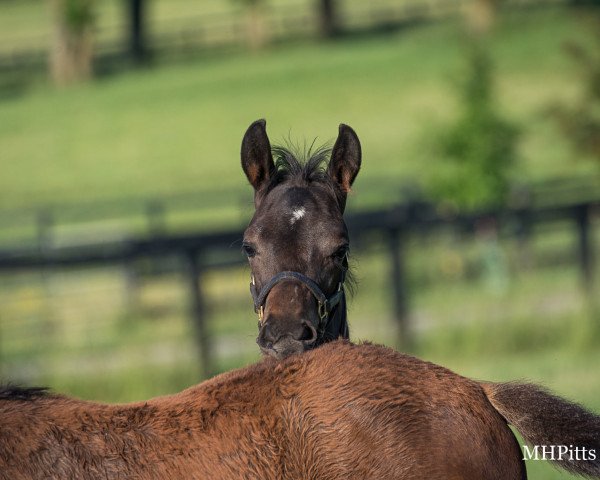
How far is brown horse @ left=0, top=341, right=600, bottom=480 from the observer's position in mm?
3664

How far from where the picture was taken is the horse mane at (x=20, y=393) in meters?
3.88

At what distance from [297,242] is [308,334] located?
0.66m

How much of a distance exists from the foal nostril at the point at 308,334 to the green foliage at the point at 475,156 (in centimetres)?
1471

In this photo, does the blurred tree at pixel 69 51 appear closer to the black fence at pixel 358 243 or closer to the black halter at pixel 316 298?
the black fence at pixel 358 243

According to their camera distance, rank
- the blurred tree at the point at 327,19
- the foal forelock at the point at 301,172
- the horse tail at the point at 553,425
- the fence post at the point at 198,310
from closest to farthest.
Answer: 1. the horse tail at the point at 553,425
2. the foal forelock at the point at 301,172
3. the fence post at the point at 198,310
4. the blurred tree at the point at 327,19

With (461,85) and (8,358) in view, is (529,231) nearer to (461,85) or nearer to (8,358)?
(461,85)

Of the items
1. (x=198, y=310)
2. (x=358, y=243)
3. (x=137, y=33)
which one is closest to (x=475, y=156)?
(x=358, y=243)

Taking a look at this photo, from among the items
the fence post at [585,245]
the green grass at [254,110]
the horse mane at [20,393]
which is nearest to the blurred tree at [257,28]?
the green grass at [254,110]

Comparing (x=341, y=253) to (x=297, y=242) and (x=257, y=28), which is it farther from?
(x=257, y=28)

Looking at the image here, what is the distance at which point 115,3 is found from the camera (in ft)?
247

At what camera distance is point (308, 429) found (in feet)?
12.3

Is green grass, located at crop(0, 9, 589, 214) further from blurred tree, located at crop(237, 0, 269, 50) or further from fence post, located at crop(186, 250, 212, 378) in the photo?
fence post, located at crop(186, 250, 212, 378)

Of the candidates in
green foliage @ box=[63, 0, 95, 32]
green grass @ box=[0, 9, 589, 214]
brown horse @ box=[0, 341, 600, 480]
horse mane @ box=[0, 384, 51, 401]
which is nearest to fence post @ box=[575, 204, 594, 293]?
brown horse @ box=[0, 341, 600, 480]

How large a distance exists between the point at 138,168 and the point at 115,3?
3471cm
